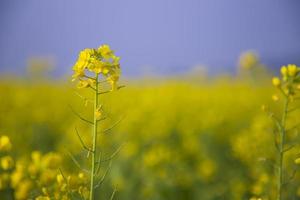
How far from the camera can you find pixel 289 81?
2553 millimetres

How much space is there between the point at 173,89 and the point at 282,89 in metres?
9.09

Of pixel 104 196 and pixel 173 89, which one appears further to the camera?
pixel 173 89

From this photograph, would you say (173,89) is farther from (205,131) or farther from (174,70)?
(174,70)

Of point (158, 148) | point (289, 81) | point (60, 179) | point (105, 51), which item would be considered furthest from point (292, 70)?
point (158, 148)

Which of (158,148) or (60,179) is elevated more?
(60,179)

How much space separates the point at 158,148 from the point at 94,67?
9.40 feet

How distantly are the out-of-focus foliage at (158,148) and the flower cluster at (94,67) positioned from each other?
10 centimetres

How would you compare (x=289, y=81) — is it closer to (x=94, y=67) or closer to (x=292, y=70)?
(x=292, y=70)

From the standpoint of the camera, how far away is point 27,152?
5.11 meters

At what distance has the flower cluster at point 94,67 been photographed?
2135 mm

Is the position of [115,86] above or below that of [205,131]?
above

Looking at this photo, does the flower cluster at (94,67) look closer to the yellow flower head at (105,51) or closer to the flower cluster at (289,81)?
the yellow flower head at (105,51)

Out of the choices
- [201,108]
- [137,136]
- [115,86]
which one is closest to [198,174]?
[137,136]

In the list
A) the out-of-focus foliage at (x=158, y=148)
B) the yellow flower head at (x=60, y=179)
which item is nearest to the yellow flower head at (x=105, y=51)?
the out-of-focus foliage at (x=158, y=148)
